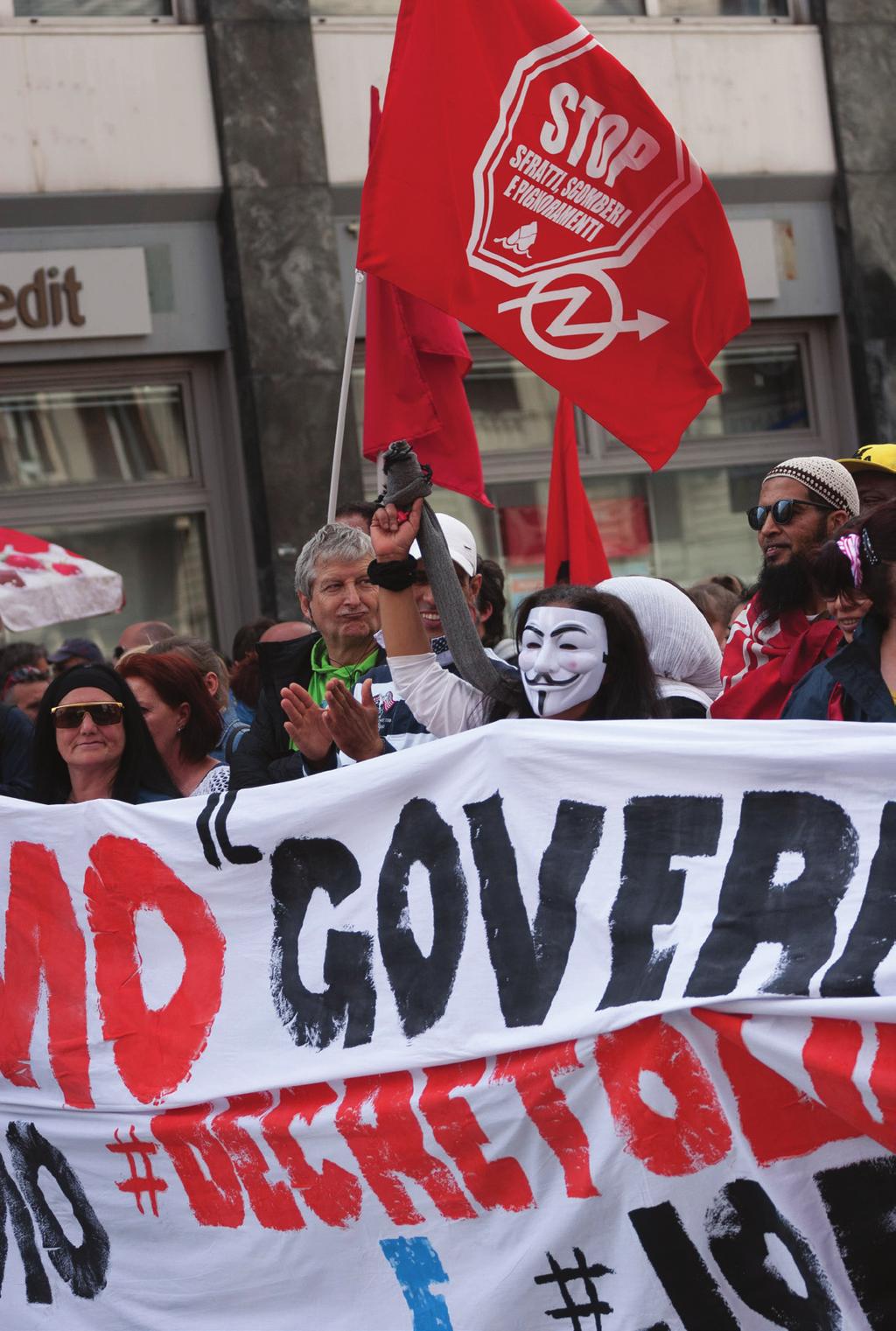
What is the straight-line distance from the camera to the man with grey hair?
4793 mm

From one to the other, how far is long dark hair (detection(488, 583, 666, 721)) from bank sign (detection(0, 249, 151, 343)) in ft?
22.9

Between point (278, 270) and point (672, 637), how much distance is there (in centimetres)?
702

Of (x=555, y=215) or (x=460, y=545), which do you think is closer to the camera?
(x=460, y=545)

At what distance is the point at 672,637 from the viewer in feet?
13.5

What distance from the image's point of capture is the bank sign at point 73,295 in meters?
10.2

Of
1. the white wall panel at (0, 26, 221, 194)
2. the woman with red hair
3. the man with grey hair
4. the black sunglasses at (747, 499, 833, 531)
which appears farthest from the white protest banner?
the white wall panel at (0, 26, 221, 194)

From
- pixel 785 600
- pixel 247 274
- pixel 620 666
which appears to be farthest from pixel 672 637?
pixel 247 274

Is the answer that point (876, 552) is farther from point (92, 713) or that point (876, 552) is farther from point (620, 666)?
point (92, 713)

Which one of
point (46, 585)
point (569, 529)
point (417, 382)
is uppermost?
point (417, 382)

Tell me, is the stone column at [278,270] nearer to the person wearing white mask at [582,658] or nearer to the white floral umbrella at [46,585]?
the white floral umbrella at [46,585]

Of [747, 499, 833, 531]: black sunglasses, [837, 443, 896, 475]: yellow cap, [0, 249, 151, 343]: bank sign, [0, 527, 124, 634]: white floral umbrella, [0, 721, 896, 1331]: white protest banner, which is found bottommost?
[0, 721, 896, 1331]: white protest banner

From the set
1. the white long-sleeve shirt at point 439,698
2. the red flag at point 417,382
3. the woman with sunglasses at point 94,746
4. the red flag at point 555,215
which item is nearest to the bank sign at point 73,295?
the red flag at point 417,382

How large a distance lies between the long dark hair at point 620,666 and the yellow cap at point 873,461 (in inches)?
51.7

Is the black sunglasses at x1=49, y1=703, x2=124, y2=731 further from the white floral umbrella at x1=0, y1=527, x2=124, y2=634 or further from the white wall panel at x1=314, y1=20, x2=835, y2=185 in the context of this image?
the white wall panel at x1=314, y1=20, x2=835, y2=185
